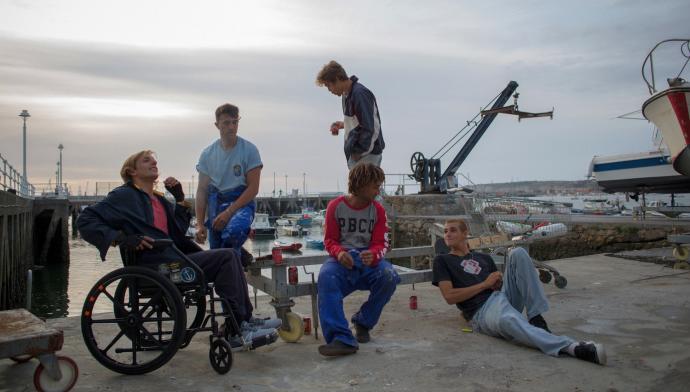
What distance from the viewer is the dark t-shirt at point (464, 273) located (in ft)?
15.0

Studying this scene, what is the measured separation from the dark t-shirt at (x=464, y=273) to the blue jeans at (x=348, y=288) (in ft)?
1.42

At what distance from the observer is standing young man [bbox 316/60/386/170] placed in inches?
194

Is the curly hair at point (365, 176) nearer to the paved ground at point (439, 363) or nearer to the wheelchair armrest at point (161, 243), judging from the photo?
the paved ground at point (439, 363)

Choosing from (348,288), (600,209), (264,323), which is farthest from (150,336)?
(600,209)

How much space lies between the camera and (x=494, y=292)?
451 centimetres

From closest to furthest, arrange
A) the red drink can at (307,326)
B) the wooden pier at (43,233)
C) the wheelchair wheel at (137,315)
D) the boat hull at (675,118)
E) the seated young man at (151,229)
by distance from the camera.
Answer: the wheelchair wheel at (137,315) → the seated young man at (151,229) → the red drink can at (307,326) → the boat hull at (675,118) → the wooden pier at (43,233)

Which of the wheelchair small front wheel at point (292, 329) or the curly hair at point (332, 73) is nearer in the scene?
the wheelchair small front wheel at point (292, 329)

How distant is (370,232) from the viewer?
14.5 ft

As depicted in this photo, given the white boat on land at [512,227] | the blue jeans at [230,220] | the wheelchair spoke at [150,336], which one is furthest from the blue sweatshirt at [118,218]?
the white boat on land at [512,227]

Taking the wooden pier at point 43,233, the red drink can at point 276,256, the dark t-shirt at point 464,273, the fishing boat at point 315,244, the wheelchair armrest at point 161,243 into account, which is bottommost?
the fishing boat at point 315,244

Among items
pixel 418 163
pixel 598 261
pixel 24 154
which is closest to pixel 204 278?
pixel 598 261

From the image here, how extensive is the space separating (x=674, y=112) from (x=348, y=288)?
905cm

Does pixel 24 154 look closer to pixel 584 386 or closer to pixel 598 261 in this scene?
pixel 598 261

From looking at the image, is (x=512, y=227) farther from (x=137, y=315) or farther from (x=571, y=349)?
(x=137, y=315)
